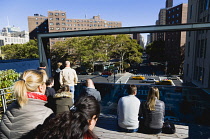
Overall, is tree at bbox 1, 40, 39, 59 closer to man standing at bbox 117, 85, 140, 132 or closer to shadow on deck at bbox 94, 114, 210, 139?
shadow on deck at bbox 94, 114, 210, 139

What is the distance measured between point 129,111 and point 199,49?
24314 mm

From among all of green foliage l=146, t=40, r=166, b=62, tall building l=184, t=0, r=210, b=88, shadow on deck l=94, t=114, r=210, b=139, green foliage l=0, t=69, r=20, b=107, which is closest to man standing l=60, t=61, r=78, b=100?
shadow on deck l=94, t=114, r=210, b=139

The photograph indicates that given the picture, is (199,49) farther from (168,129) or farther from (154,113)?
(154,113)

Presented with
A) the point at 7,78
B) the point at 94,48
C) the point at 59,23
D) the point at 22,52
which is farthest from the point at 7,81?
the point at 59,23

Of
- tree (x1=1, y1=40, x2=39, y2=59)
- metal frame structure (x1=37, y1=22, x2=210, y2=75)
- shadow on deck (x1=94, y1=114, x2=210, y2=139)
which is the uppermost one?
tree (x1=1, y1=40, x2=39, y2=59)

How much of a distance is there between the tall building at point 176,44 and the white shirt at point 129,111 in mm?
44098

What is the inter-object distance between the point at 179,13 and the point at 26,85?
55.9 metres

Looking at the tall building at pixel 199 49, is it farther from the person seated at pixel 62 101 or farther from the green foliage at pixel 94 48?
the person seated at pixel 62 101

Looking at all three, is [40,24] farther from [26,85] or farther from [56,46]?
[26,85]

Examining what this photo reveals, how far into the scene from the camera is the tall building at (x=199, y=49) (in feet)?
60.6

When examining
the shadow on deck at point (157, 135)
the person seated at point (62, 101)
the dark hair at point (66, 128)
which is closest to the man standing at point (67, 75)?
the person seated at point (62, 101)

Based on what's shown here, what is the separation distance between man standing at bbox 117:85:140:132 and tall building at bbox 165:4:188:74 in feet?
145

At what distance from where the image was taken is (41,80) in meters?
1.62

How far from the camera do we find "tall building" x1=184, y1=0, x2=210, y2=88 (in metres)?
18.5
